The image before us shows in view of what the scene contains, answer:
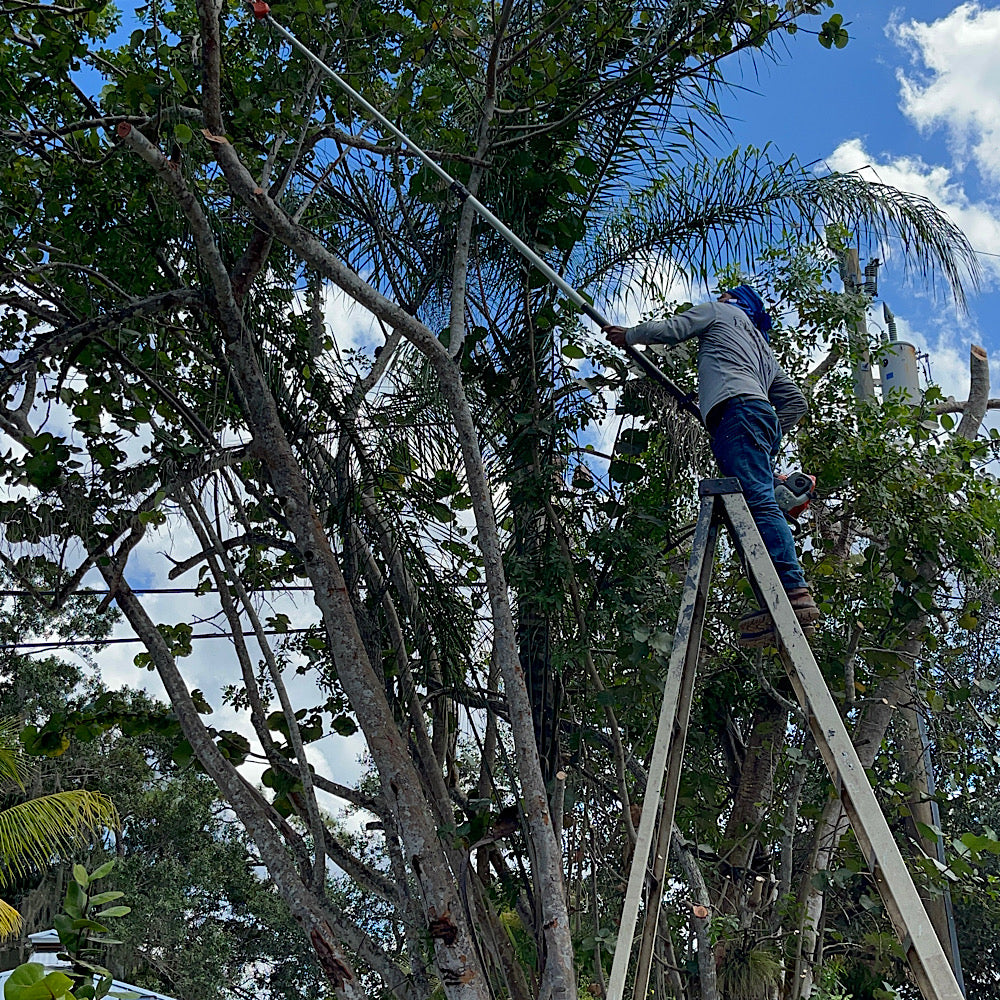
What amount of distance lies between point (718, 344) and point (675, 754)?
60.1 inches

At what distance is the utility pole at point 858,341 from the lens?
6355 mm

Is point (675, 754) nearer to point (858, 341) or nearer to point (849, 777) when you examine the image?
point (849, 777)

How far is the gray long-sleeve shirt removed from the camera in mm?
3836

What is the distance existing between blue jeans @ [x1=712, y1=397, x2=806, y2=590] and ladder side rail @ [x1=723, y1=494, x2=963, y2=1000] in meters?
0.17

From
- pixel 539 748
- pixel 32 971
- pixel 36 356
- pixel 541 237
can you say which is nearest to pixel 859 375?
pixel 541 237

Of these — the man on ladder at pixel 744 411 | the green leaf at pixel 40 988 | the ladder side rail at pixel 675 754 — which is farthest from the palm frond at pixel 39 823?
the green leaf at pixel 40 988

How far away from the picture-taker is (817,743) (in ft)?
10.3

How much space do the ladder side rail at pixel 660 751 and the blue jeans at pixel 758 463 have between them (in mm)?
198

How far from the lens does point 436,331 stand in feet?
18.7

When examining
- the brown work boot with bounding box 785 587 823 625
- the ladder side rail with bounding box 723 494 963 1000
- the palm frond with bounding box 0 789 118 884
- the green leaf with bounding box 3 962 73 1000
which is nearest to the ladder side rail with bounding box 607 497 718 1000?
the ladder side rail with bounding box 723 494 963 1000

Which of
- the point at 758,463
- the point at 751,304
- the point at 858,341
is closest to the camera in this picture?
the point at 758,463

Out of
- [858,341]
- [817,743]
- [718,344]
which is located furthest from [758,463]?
[858,341]

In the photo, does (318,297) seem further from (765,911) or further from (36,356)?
(765,911)

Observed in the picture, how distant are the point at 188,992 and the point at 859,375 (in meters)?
11.6
